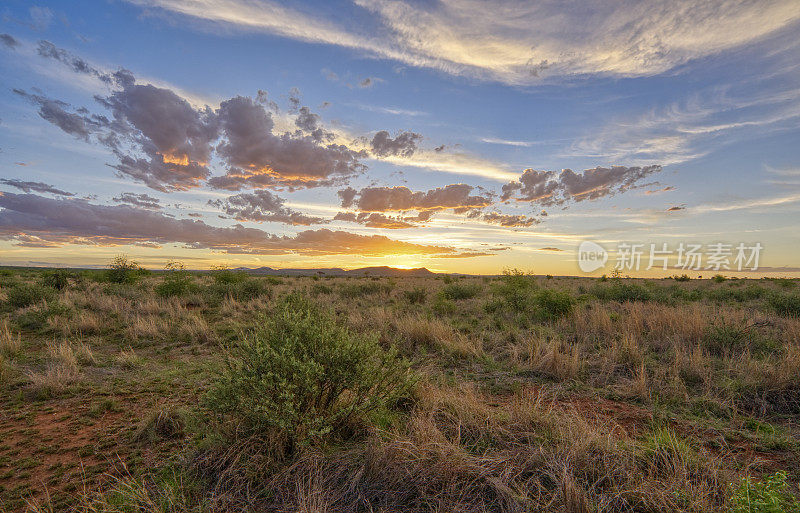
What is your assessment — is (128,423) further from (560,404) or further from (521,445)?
(560,404)

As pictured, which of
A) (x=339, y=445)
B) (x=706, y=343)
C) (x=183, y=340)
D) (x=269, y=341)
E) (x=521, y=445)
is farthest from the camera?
(x=183, y=340)

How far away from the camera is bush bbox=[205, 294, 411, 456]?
3.78m

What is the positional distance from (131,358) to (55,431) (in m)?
3.42

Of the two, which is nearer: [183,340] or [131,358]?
[131,358]

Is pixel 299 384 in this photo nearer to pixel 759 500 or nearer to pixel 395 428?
pixel 395 428

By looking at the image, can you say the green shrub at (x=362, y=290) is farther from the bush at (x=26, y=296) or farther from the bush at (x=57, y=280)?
the bush at (x=57, y=280)

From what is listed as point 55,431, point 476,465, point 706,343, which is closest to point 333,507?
point 476,465

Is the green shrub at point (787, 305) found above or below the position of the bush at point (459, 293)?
above

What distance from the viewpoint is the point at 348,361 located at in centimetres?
429

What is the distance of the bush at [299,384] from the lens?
3.78 m

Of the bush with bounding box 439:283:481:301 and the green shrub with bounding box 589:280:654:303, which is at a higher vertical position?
the green shrub with bounding box 589:280:654:303

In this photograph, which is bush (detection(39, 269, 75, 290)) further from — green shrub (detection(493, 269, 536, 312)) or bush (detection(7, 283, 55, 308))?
green shrub (detection(493, 269, 536, 312))

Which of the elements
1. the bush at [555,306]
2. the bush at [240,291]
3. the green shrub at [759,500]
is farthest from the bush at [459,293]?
the green shrub at [759,500]

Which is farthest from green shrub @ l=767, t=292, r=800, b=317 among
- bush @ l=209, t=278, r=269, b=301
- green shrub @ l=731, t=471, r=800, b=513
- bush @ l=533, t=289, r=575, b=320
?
bush @ l=209, t=278, r=269, b=301
